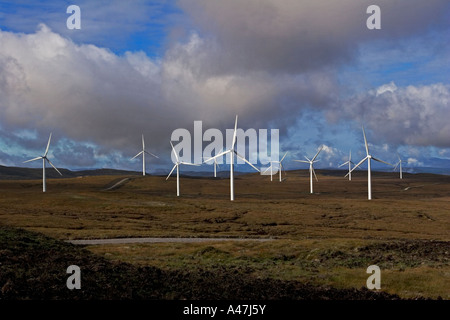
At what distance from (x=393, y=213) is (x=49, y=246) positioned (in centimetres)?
8155

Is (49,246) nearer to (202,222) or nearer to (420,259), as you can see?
(420,259)

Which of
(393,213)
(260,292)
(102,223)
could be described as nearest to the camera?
(260,292)

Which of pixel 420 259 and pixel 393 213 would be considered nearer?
pixel 420 259

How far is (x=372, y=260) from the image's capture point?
38.8m

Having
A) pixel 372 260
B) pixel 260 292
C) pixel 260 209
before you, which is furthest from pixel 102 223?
pixel 260 292

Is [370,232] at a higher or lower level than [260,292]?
lower

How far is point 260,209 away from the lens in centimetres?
10919
